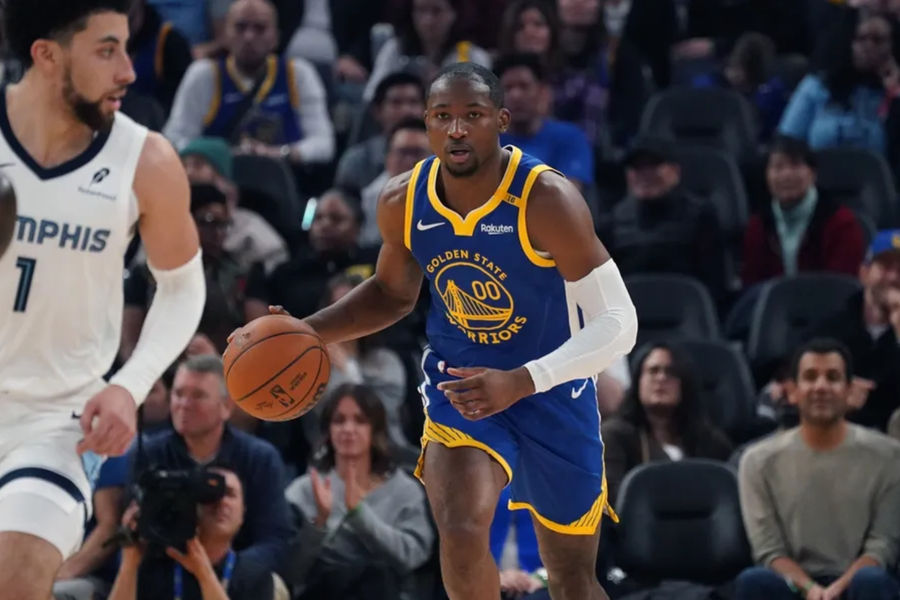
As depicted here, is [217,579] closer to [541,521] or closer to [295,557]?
[295,557]

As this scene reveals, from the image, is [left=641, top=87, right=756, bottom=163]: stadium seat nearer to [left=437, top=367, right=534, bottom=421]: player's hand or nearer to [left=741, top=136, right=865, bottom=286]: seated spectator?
[left=741, top=136, right=865, bottom=286]: seated spectator

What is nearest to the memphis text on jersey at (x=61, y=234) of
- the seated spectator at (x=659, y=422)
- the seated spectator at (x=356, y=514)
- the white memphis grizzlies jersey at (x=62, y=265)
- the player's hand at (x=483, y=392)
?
the white memphis grizzlies jersey at (x=62, y=265)

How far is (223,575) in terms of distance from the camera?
6.70 meters

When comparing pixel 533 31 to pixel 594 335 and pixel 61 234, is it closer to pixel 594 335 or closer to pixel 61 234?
pixel 594 335

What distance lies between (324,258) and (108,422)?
4.65m

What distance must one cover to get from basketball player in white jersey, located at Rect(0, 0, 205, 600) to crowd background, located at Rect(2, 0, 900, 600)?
1.76 m

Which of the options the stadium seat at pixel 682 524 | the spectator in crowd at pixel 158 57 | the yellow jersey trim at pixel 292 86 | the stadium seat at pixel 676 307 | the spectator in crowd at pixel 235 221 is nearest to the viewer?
the stadium seat at pixel 682 524

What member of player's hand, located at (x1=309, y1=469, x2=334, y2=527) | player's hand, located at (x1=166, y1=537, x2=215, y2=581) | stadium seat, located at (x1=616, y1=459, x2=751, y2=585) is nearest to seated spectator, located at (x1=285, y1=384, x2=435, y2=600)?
player's hand, located at (x1=309, y1=469, x2=334, y2=527)

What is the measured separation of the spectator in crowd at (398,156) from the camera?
367 inches

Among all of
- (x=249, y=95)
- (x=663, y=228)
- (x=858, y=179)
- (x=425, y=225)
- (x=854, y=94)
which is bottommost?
(x=425, y=225)

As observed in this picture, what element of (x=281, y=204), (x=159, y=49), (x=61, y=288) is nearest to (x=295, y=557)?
(x=61, y=288)

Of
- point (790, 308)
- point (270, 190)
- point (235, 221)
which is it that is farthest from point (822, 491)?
point (270, 190)

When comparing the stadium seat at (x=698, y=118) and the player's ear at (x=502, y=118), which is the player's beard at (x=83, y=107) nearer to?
the player's ear at (x=502, y=118)

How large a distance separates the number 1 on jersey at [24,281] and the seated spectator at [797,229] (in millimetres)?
5793
